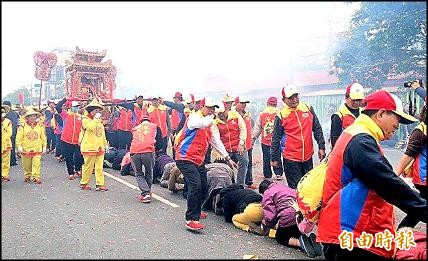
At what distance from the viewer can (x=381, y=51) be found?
327 inches

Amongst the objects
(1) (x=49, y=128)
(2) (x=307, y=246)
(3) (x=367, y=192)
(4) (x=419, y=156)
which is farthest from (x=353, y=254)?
(1) (x=49, y=128)

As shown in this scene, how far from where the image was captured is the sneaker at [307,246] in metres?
4.38

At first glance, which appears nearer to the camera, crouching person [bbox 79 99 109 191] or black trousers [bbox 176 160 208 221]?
black trousers [bbox 176 160 208 221]

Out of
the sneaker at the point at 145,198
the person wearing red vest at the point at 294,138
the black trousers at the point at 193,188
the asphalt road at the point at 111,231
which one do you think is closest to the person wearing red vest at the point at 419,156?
the asphalt road at the point at 111,231

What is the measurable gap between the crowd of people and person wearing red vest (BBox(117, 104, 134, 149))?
0.03m

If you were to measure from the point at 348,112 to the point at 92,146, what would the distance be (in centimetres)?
497

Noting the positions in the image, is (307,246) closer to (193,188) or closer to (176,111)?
(193,188)

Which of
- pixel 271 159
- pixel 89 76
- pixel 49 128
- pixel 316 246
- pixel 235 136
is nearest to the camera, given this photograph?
pixel 316 246

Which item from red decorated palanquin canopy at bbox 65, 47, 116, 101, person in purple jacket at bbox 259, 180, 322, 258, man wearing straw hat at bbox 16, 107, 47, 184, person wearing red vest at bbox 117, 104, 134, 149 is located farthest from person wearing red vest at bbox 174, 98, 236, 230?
red decorated palanquin canopy at bbox 65, 47, 116, 101

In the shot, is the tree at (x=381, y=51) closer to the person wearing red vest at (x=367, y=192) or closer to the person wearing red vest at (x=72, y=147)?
the person wearing red vest at (x=367, y=192)

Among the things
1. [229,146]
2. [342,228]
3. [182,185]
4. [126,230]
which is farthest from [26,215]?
[342,228]

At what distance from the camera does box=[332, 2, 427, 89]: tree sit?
6402 millimetres

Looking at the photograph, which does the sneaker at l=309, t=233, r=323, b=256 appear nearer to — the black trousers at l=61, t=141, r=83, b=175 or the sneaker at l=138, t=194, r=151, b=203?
the sneaker at l=138, t=194, r=151, b=203

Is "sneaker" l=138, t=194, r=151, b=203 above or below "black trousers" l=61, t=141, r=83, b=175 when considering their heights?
below
